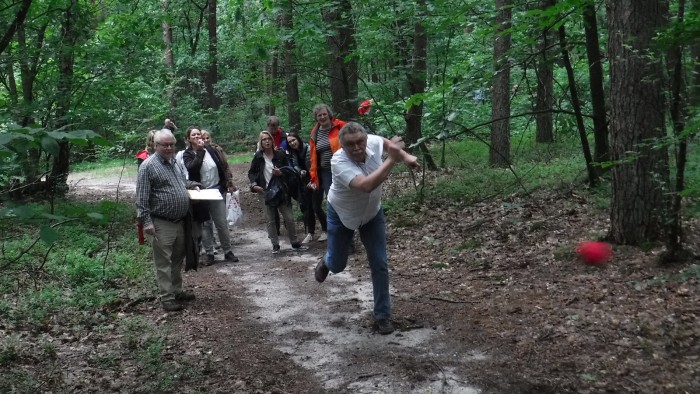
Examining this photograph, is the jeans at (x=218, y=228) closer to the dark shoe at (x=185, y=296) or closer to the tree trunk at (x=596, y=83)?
the dark shoe at (x=185, y=296)

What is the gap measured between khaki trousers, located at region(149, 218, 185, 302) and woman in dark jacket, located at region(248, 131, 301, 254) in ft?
9.54

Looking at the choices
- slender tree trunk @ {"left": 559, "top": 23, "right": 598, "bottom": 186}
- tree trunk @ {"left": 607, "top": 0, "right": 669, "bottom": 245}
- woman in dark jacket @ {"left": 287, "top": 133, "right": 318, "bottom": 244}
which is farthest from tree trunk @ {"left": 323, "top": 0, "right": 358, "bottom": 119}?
tree trunk @ {"left": 607, "top": 0, "right": 669, "bottom": 245}

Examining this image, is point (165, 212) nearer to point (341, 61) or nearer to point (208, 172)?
point (208, 172)

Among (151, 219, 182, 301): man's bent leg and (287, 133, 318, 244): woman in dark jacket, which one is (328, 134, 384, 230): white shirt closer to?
(151, 219, 182, 301): man's bent leg

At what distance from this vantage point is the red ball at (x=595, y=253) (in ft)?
21.9

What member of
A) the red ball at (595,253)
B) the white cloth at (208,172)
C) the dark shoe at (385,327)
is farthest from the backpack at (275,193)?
the red ball at (595,253)

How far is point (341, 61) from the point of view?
13195mm

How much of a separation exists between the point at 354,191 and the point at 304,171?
5.02 meters

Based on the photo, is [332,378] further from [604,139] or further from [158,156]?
[604,139]

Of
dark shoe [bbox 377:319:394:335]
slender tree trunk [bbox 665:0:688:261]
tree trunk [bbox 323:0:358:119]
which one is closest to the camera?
slender tree trunk [bbox 665:0:688:261]

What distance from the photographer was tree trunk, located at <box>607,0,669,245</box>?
6398 millimetres

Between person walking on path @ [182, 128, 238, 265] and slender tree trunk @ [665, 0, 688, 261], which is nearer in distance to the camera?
slender tree trunk @ [665, 0, 688, 261]

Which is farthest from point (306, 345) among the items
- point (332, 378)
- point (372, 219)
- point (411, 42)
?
point (411, 42)

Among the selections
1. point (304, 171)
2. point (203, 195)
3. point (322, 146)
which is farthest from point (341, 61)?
point (203, 195)
